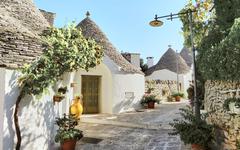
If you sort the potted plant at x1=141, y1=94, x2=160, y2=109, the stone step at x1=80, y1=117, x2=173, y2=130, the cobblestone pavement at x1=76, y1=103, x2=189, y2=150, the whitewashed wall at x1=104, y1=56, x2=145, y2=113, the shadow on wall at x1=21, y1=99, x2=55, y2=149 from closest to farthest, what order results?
the shadow on wall at x1=21, y1=99, x2=55, y2=149, the cobblestone pavement at x1=76, y1=103, x2=189, y2=150, the stone step at x1=80, y1=117, x2=173, y2=130, the whitewashed wall at x1=104, y1=56, x2=145, y2=113, the potted plant at x1=141, y1=94, x2=160, y2=109

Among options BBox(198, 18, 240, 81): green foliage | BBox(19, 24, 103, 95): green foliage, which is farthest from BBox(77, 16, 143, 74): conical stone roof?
BBox(198, 18, 240, 81): green foliage

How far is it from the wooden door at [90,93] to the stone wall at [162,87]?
711 cm

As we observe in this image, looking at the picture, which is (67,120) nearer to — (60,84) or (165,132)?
(60,84)

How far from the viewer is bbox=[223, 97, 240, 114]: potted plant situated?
5362mm

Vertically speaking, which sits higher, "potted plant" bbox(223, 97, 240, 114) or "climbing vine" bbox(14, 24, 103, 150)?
"climbing vine" bbox(14, 24, 103, 150)

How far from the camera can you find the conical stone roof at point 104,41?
53.6ft

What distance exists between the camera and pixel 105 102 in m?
16.0

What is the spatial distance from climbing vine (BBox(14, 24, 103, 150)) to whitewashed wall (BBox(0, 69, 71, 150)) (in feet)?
0.55

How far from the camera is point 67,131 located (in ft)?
24.8

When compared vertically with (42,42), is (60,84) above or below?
below

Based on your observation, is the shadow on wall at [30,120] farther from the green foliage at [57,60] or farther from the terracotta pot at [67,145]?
the terracotta pot at [67,145]

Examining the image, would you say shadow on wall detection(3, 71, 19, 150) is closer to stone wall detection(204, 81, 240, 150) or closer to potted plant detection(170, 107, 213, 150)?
potted plant detection(170, 107, 213, 150)

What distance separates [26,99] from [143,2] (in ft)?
28.2

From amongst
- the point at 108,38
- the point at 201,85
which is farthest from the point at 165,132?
the point at 108,38
